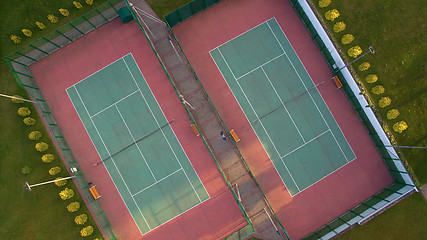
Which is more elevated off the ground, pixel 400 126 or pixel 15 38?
pixel 15 38

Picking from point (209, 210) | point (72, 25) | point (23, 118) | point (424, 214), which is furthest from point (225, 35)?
point (424, 214)

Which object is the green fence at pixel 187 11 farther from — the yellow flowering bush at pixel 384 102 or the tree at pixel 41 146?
the yellow flowering bush at pixel 384 102

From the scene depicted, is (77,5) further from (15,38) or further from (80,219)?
(80,219)

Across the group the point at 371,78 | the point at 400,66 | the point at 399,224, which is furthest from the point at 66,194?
the point at 400,66

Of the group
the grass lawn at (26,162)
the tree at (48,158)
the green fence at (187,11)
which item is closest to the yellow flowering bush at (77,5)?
the grass lawn at (26,162)

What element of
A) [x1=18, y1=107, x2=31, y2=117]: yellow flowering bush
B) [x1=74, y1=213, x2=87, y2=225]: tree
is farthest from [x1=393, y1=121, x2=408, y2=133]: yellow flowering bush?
[x1=18, y1=107, x2=31, y2=117]: yellow flowering bush

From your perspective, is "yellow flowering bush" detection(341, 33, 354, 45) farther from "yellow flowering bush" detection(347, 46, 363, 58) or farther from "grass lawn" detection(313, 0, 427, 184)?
"grass lawn" detection(313, 0, 427, 184)
